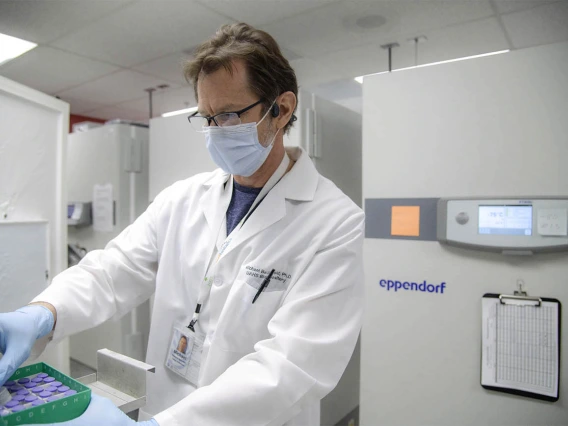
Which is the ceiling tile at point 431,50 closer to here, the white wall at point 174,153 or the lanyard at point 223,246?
the white wall at point 174,153

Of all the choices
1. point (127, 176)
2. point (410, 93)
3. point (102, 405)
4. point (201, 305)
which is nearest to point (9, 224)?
point (201, 305)

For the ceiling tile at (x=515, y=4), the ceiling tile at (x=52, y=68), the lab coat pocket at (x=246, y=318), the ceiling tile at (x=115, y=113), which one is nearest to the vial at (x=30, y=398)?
the lab coat pocket at (x=246, y=318)

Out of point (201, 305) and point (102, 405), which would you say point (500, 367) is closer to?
point (201, 305)

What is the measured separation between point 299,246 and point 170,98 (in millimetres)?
3853

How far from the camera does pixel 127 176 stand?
2477 millimetres

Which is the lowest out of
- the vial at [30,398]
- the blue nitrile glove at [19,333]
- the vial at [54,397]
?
the vial at [30,398]

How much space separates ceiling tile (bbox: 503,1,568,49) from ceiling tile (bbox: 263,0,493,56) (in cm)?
22

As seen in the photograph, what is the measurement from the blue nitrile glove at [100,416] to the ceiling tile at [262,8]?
2.15 metres

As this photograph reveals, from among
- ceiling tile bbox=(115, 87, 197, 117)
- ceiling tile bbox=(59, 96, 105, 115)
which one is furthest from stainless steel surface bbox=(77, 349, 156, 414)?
ceiling tile bbox=(59, 96, 105, 115)

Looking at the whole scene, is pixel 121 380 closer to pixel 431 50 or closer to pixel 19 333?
pixel 19 333

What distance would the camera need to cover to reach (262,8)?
2301 mm

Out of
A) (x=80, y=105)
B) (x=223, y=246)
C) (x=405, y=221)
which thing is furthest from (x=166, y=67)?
(x=223, y=246)

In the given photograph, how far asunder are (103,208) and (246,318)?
6.28 feet

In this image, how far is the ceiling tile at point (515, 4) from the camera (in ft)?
7.30
